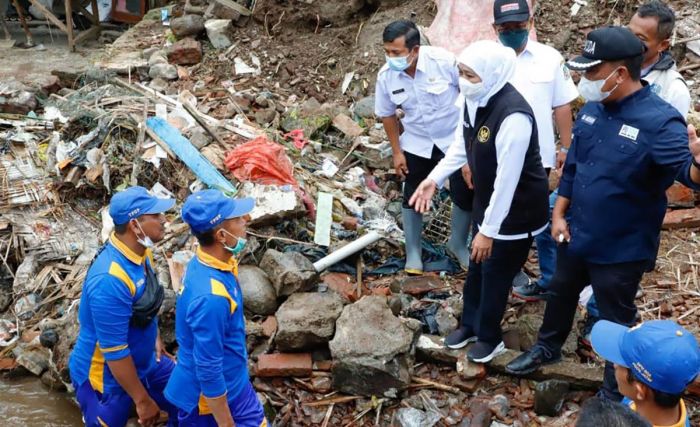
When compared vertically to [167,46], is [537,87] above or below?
above

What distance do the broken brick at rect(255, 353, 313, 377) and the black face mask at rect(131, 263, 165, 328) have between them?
3.30 ft

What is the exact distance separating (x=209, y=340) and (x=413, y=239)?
2.77 meters

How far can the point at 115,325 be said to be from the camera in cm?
324

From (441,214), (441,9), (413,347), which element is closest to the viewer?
(413,347)

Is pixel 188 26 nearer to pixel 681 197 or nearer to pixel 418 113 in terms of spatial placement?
pixel 418 113

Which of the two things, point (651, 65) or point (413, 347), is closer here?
point (651, 65)

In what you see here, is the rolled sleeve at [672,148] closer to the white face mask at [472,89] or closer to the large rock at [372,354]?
the white face mask at [472,89]

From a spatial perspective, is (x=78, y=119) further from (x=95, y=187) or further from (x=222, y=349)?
(x=222, y=349)

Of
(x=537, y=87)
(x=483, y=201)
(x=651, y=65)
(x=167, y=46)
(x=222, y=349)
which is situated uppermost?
(x=651, y=65)

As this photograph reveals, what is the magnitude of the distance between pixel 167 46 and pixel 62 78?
1.67 meters

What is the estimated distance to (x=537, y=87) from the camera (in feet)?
14.0

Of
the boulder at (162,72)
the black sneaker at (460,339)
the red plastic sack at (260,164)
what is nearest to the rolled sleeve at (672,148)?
the black sneaker at (460,339)

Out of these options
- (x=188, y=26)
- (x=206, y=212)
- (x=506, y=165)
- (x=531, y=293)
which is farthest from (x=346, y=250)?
(x=188, y=26)

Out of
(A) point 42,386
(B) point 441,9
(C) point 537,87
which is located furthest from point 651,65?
(A) point 42,386
